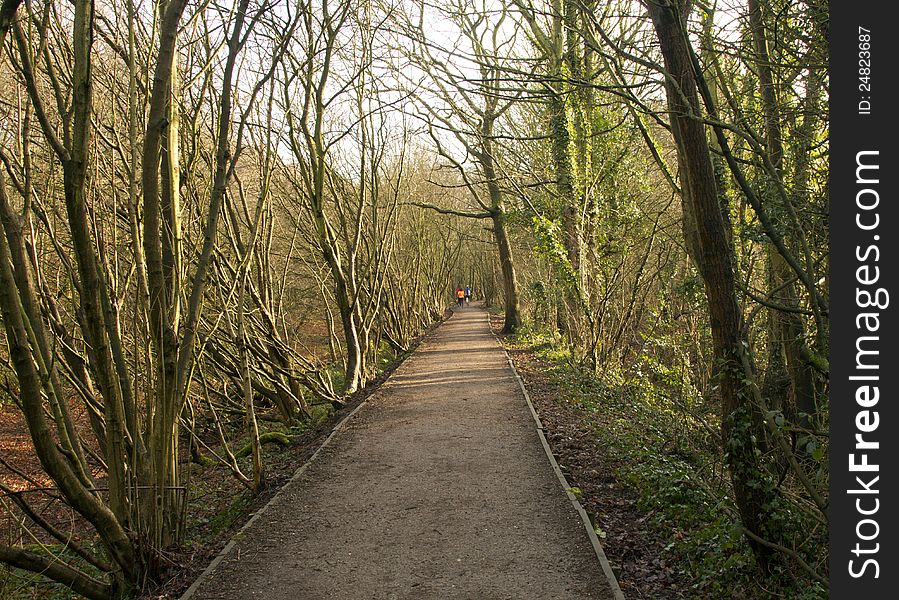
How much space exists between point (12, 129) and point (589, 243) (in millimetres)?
11006

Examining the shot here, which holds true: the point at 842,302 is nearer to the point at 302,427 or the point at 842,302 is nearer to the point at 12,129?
the point at 12,129

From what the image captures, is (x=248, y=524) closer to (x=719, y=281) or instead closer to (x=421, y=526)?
(x=421, y=526)

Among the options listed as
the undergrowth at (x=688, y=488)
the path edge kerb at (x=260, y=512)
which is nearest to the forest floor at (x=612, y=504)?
the undergrowth at (x=688, y=488)

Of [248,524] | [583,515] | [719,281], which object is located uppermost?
[719,281]

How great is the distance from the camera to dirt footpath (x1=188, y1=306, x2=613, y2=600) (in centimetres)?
512

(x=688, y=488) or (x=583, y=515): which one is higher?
(x=688, y=488)

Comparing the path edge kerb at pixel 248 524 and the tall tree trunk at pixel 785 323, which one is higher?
the tall tree trunk at pixel 785 323

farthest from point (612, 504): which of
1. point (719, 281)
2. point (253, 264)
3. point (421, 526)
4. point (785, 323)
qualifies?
point (253, 264)

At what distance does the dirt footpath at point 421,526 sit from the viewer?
5.12m

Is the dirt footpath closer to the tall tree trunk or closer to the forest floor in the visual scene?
the forest floor

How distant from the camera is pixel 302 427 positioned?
495 inches

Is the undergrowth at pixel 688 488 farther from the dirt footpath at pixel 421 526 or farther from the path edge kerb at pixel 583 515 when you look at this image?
the dirt footpath at pixel 421 526

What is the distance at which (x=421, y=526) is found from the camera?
20.9 ft

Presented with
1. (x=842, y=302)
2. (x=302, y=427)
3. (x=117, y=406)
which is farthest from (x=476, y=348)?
(x=842, y=302)
